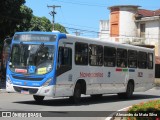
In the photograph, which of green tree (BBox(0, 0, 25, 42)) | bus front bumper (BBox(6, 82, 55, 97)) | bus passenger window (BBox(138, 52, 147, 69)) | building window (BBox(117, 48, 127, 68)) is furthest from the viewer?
green tree (BBox(0, 0, 25, 42))

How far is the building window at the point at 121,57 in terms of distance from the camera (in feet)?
78.1

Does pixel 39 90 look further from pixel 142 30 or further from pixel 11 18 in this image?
pixel 142 30

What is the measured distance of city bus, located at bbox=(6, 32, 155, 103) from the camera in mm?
18453

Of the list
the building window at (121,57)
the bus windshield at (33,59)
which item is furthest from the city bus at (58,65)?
the building window at (121,57)

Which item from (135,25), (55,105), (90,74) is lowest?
(55,105)

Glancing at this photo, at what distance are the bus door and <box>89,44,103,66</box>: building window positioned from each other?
1865 millimetres

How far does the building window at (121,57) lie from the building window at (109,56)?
517 millimetres

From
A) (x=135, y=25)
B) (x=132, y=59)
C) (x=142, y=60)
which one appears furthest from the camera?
(x=135, y=25)

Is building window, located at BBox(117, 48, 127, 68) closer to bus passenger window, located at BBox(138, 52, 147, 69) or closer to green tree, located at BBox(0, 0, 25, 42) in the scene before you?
bus passenger window, located at BBox(138, 52, 147, 69)

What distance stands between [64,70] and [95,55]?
2902 millimetres

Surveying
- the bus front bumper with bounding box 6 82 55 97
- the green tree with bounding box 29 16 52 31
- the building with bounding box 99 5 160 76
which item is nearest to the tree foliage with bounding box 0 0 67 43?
the bus front bumper with bounding box 6 82 55 97

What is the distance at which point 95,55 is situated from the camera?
70.3 feet

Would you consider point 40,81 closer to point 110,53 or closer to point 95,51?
point 95,51

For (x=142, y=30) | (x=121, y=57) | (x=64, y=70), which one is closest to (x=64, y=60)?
(x=64, y=70)
